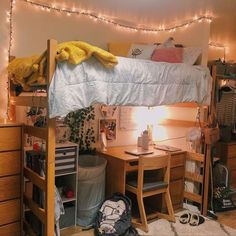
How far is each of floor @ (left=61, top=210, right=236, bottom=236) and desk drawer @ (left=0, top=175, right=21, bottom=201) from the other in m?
0.69

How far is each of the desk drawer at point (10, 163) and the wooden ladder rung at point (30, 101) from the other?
0.47 meters

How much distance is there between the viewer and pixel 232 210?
3.65 m

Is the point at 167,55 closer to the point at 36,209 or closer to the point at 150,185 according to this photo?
the point at 150,185

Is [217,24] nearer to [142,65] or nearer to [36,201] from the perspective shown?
[142,65]

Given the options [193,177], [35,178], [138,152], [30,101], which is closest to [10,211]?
[35,178]

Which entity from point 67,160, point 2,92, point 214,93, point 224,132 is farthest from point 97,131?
point 224,132

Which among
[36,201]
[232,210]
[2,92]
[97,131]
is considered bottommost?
[232,210]

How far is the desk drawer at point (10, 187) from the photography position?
2.50 metres

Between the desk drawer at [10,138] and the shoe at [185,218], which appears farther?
the shoe at [185,218]

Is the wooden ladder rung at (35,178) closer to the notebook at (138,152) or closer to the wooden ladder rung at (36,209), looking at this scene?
the wooden ladder rung at (36,209)

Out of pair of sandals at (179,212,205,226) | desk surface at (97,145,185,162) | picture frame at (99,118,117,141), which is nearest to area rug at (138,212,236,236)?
pair of sandals at (179,212,205,226)

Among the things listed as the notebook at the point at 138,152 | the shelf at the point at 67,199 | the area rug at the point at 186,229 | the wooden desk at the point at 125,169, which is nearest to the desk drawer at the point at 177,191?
the wooden desk at the point at 125,169

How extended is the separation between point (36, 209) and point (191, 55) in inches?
95.2

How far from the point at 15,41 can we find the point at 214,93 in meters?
2.34
